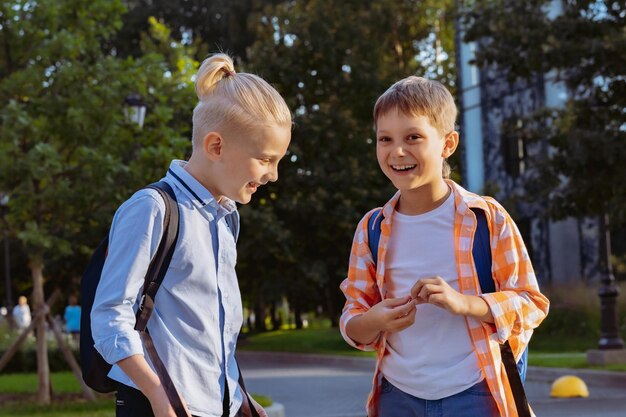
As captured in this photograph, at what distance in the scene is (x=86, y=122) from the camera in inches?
604

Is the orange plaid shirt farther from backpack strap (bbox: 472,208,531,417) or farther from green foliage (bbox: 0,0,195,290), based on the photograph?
green foliage (bbox: 0,0,195,290)

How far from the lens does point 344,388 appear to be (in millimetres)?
19188

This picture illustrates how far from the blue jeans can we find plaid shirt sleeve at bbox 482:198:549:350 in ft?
Answer: 0.58

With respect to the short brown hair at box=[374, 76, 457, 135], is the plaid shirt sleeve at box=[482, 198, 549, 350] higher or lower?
lower

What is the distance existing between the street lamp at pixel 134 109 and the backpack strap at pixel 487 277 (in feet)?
41.6

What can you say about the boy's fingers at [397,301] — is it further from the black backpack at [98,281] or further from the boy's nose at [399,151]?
the black backpack at [98,281]

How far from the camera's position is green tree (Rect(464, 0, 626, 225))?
1878 cm

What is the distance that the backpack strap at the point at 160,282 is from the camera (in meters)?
3.17

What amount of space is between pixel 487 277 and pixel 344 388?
1570 cm

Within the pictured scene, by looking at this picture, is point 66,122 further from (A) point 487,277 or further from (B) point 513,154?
(B) point 513,154

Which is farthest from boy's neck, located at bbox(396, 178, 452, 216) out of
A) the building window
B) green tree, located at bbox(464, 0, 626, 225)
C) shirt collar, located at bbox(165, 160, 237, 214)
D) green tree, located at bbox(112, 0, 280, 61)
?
green tree, located at bbox(112, 0, 280, 61)

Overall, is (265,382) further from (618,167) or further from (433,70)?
(433,70)

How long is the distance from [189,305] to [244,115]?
1.82 ft

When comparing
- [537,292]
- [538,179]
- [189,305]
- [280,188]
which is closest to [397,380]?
[537,292]
